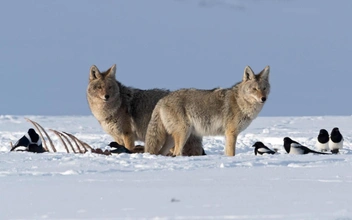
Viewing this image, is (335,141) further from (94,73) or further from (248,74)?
(94,73)

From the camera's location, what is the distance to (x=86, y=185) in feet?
24.3

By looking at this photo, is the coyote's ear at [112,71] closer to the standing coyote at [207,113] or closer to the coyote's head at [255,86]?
the standing coyote at [207,113]

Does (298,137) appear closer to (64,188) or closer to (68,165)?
(68,165)

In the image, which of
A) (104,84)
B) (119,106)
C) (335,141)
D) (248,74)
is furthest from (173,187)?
(335,141)

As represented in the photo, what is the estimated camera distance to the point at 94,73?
1346 centimetres

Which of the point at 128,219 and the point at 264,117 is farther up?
the point at 128,219

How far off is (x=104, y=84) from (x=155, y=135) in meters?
1.58

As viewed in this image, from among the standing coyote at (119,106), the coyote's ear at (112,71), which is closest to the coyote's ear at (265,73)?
the standing coyote at (119,106)

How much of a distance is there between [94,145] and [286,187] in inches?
437

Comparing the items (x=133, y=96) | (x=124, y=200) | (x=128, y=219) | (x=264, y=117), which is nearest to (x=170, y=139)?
(x=133, y=96)

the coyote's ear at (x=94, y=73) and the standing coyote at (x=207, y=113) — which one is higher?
the coyote's ear at (x=94, y=73)

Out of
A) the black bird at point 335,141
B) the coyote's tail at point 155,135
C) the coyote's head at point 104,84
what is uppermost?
the coyote's head at point 104,84

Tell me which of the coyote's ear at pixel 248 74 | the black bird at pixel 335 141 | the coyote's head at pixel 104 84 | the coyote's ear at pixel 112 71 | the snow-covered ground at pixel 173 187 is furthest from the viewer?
the black bird at pixel 335 141

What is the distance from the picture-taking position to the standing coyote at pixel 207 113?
1231 cm
